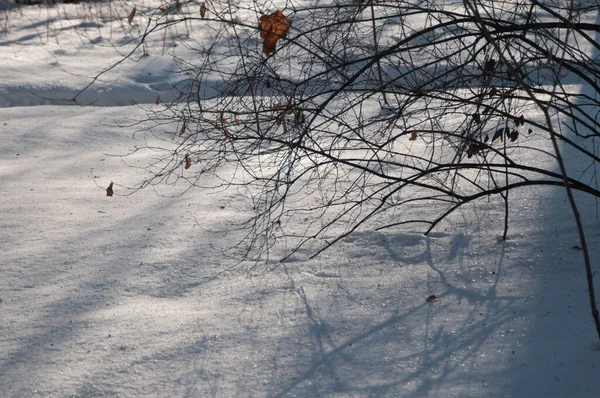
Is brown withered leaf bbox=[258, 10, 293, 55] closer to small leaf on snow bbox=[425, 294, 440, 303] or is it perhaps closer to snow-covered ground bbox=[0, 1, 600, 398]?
snow-covered ground bbox=[0, 1, 600, 398]

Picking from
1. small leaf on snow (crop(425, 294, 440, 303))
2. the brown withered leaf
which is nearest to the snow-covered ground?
small leaf on snow (crop(425, 294, 440, 303))

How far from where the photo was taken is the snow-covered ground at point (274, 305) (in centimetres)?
253

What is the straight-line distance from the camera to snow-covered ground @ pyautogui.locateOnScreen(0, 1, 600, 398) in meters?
2.53

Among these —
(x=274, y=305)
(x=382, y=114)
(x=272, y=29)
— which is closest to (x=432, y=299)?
(x=274, y=305)

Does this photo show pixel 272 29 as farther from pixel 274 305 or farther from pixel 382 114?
pixel 382 114

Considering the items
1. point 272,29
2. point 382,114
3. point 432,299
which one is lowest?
point 432,299

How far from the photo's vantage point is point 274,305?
3086 mm

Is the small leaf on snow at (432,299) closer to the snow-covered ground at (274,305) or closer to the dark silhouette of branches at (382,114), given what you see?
the snow-covered ground at (274,305)

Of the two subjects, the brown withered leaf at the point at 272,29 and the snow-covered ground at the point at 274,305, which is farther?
the brown withered leaf at the point at 272,29

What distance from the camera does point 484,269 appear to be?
323 cm

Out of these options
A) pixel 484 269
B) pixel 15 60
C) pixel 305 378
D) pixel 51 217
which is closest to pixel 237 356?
pixel 305 378

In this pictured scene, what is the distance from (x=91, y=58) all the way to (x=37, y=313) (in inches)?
204

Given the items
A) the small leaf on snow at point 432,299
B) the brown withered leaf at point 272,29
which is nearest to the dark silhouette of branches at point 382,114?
the brown withered leaf at point 272,29

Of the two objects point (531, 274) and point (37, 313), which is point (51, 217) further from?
point (531, 274)
